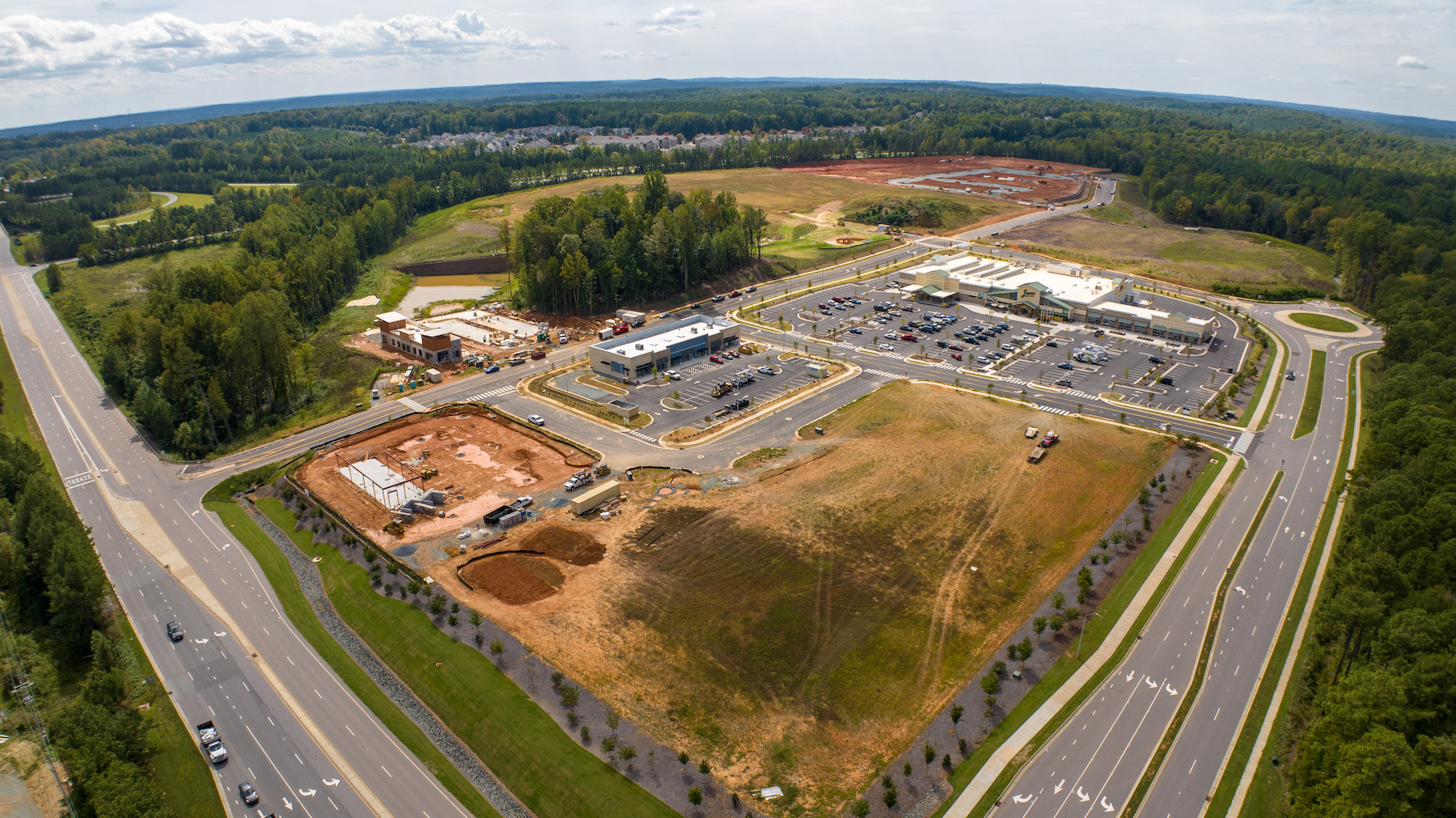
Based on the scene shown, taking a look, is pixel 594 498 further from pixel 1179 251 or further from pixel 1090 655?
pixel 1179 251

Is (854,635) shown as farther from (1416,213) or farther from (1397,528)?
(1416,213)

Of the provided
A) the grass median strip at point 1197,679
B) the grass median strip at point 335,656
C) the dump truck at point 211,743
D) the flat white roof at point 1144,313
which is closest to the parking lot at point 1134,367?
the flat white roof at point 1144,313

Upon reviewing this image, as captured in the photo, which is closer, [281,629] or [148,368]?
[281,629]

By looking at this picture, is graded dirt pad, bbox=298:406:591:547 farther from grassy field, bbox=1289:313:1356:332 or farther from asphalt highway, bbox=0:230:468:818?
grassy field, bbox=1289:313:1356:332

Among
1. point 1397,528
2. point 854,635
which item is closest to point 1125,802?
point 854,635

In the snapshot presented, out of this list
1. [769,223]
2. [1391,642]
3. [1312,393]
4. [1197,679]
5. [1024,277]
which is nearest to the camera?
[1391,642]

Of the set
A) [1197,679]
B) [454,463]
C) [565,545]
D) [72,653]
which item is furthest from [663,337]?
[1197,679]
